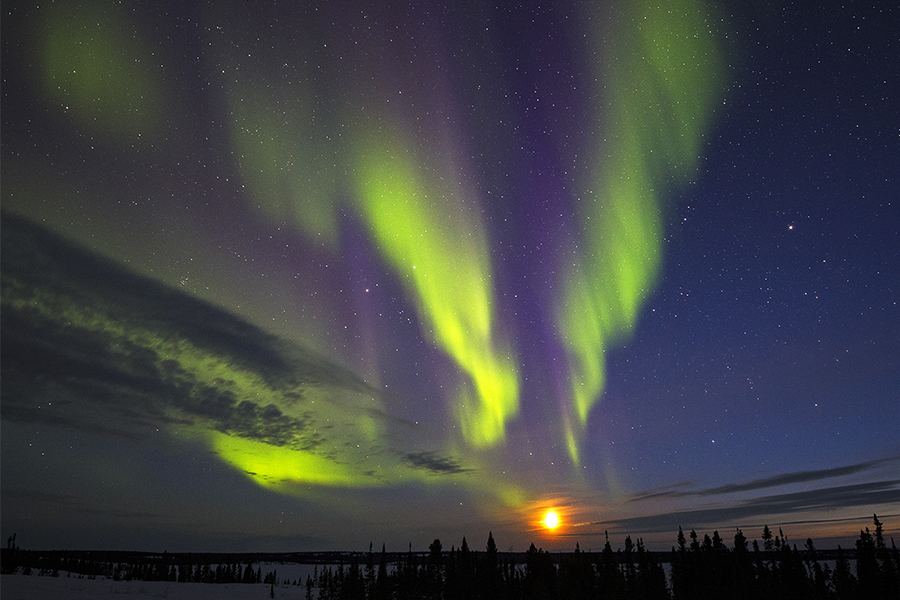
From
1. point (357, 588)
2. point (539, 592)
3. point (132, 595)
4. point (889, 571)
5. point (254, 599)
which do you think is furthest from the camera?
point (254, 599)

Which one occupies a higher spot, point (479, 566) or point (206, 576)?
point (479, 566)

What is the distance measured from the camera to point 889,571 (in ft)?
266

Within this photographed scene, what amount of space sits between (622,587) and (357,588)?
164ft

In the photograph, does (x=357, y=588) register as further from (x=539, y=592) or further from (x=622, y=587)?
(x=622, y=587)

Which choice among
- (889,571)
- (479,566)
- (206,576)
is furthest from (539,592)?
(206,576)

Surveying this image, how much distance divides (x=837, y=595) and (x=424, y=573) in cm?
7992

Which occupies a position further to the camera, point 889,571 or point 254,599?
point 254,599

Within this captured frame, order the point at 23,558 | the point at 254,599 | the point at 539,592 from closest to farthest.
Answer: the point at 539,592, the point at 254,599, the point at 23,558

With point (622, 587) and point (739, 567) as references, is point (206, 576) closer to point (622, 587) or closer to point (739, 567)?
point (622, 587)

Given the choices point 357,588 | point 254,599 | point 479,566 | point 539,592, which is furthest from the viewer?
point 479,566

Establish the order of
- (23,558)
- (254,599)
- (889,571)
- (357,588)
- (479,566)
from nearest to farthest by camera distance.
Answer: (889,571)
(357,588)
(254,599)
(479,566)
(23,558)

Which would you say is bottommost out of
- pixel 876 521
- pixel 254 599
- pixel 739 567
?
pixel 254 599

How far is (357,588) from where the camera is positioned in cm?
9238

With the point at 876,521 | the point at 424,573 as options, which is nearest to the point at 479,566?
the point at 424,573
